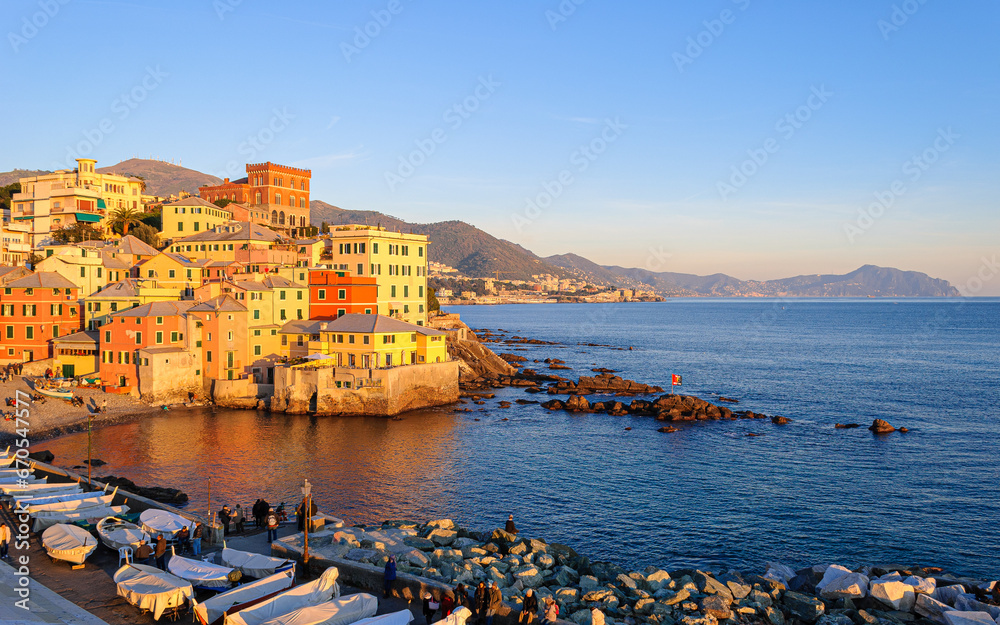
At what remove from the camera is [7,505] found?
25469mm

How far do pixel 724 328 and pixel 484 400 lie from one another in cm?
14082

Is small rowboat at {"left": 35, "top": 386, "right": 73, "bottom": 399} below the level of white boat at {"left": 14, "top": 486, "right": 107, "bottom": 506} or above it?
below

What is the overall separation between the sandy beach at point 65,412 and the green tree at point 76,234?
35.8 m

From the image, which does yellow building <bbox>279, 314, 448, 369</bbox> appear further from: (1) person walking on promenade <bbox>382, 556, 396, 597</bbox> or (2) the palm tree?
(2) the palm tree

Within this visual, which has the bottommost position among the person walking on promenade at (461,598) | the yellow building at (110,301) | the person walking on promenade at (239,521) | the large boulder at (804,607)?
the large boulder at (804,607)

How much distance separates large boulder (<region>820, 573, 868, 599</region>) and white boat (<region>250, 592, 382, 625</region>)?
1505cm

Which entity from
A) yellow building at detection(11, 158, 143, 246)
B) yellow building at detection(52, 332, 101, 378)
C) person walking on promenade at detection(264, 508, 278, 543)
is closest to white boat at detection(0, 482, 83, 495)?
person walking on promenade at detection(264, 508, 278, 543)

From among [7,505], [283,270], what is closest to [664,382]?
[283,270]

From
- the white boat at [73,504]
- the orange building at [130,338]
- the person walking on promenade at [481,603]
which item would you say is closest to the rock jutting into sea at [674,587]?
the person walking on promenade at [481,603]

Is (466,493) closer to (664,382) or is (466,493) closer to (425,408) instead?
(425,408)

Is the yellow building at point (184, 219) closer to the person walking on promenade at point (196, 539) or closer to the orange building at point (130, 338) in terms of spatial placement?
the orange building at point (130, 338)

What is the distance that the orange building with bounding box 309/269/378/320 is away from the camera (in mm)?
67188

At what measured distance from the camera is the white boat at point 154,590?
16.4 meters

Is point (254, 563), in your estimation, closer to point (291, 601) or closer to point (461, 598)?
point (291, 601)
